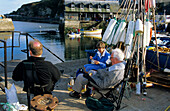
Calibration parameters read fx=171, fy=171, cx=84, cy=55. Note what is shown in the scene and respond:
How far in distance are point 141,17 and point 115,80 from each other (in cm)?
238

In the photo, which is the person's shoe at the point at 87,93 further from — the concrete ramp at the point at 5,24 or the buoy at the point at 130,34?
the concrete ramp at the point at 5,24

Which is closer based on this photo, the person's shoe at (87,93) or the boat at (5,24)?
the person's shoe at (87,93)

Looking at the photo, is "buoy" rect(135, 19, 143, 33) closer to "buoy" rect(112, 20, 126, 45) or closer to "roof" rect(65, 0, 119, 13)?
"buoy" rect(112, 20, 126, 45)

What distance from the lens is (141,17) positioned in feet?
16.2

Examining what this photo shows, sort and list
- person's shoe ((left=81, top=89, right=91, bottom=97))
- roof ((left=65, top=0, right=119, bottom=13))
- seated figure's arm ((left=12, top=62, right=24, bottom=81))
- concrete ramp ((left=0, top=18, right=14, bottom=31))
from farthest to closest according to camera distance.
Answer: roof ((left=65, top=0, right=119, bottom=13))
concrete ramp ((left=0, top=18, right=14, bottom=31))
person's shoe ((left=81, top=89, right=91, bottom=97))
seated figure's arm ((left=12, top=62, right=24, bottom=81))

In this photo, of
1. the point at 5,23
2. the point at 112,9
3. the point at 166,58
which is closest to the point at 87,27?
the point at 112,9

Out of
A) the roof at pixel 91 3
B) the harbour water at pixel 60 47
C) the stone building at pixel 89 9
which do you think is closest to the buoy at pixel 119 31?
the harbour water at pixel 60 47

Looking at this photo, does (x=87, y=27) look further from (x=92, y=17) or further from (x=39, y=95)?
(x=39, y=95)

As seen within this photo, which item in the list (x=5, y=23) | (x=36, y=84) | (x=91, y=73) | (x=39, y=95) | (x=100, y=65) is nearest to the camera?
(x=36, y=84)

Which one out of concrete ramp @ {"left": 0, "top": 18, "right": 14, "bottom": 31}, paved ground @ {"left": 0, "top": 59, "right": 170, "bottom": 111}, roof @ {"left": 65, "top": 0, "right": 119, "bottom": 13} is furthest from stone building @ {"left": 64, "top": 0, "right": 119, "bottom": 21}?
paved ground @ {"left": 0, "top": 59, "right": 170, "bottom": 111}

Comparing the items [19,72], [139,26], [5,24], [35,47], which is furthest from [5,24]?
[35,47]

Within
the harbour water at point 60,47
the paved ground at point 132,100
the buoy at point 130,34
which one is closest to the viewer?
Result: the paved ground at point 132,100

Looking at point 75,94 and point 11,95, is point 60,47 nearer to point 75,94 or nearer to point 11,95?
point 75,94

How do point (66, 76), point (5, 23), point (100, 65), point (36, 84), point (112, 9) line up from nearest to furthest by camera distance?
point (36, 84) < point (100, 65) < point (66, 76) < point (5, 23) < point (112, 9)
